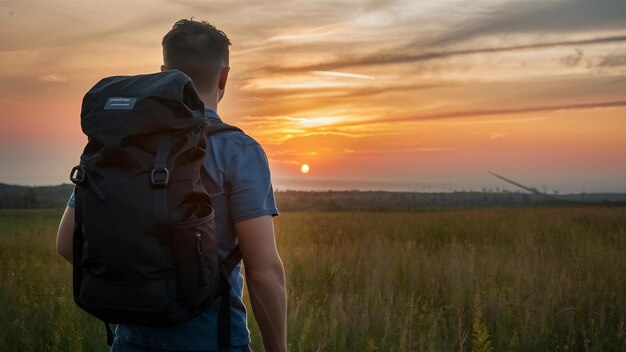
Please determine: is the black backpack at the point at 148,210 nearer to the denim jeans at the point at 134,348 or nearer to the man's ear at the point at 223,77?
the denim jeans at the point at 134,348

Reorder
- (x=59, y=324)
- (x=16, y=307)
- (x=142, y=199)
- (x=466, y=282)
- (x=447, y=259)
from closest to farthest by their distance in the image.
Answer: (x=142, y=199) → (x=59, y=324) → (x=16, y=307) → (x=466, y=282) → (x=447, y=259)

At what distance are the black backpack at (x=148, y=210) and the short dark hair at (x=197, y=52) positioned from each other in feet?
0.67

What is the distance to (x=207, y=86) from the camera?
7.61 feet

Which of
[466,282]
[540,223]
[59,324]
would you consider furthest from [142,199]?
[540,223]

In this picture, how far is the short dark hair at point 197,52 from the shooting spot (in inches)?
90.4

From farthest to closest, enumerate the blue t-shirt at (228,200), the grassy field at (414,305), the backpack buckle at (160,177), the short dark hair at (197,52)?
1. the grassy field at (414,305)
2. the short dark hair at (197,52)
3. the blue t-shirt at (228,200)
4. the backpack buckle at (160,177)

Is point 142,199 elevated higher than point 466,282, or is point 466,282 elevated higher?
point 142,199

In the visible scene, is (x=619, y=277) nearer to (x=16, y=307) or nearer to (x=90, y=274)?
(x=16, y=307)

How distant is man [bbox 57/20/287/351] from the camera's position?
2.12 m

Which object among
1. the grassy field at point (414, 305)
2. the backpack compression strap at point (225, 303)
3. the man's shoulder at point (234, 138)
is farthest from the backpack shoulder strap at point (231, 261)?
the grassy field at point (414, 305)

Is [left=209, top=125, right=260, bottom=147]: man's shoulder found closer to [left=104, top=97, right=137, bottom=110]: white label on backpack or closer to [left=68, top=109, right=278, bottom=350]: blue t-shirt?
[left=68, top=109, right=278, bottom=350]: blue t-shirt

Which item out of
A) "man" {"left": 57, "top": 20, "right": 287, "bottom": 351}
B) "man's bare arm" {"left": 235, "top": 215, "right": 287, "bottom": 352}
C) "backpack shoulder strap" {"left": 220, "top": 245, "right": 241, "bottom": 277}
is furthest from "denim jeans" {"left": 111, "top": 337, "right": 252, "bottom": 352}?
"backpack shoulder strap" {"left": 220, "top": 245, "right": 241, "bottom": 277}

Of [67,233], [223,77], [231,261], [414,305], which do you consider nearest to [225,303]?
[231,261]

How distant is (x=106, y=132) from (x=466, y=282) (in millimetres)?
5673
